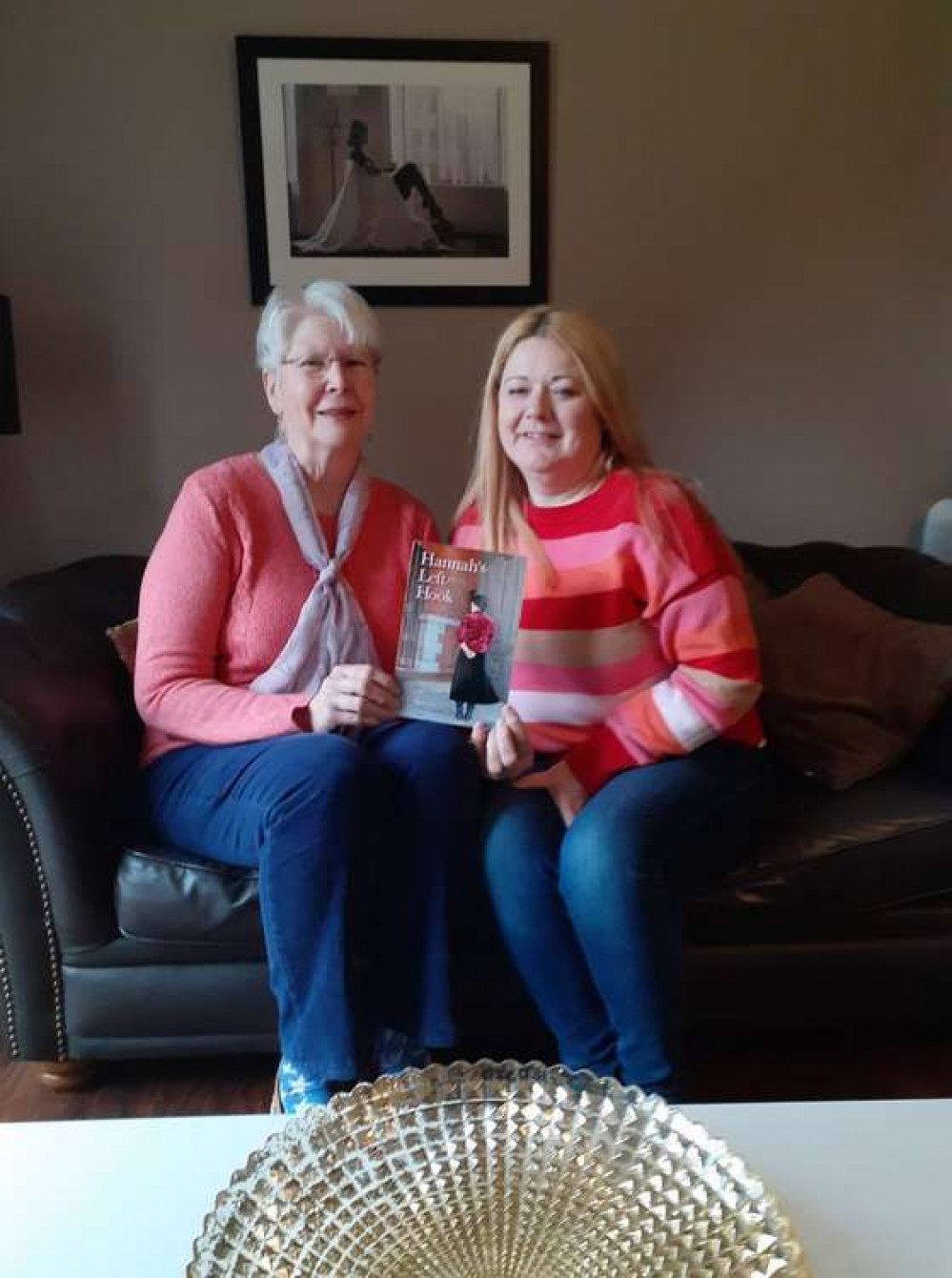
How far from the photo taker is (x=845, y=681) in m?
1.79

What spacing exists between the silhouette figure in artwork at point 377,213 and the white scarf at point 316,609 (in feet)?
2.53

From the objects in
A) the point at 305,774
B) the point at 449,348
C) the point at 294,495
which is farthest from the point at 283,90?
the point at 305,774

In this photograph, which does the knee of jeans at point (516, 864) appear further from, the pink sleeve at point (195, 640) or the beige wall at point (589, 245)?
the beige wall at point (589, 245)

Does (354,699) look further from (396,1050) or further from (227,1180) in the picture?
(227,1180)

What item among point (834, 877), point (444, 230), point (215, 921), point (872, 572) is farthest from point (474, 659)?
point (444, 230)

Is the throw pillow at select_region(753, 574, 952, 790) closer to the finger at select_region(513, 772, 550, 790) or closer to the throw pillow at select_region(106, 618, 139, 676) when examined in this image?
the finger at select_region(513, 772, 550, 790)

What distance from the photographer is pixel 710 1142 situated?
80 cm

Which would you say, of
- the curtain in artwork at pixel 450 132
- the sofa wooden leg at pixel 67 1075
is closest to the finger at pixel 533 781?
the sofa wooden leg at pixel 67 1075

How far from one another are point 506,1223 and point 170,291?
6.53ft

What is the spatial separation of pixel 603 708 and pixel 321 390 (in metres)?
0.67

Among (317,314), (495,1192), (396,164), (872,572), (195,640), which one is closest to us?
(495,1192)

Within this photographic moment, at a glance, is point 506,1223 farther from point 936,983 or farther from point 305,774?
point 936,983

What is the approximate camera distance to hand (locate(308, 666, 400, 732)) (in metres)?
1.42

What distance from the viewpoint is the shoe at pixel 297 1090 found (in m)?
1.30
